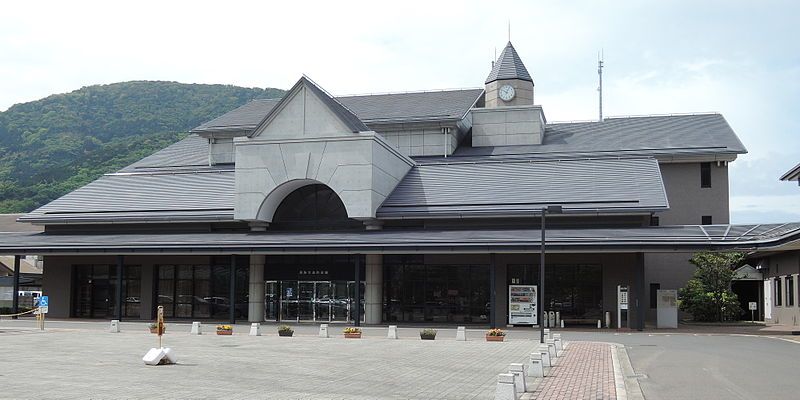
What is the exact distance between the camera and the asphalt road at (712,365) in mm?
15664

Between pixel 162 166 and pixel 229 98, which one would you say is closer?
pixel 162 166

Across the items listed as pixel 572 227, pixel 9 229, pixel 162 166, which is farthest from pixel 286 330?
pixel 9 229

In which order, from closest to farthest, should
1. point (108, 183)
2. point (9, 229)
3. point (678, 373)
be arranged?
1. point (678, 373)
2. point (108, 183)
3. point (9, 229)

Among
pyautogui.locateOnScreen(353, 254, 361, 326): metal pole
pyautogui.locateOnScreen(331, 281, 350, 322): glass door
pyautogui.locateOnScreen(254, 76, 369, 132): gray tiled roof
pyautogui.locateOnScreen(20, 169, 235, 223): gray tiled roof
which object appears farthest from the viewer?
pyautogui.locateOnScreen(20, 169, 235, 223): gray tiled roof

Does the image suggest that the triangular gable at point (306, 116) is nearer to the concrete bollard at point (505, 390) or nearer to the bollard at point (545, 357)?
the bollard at point (545, 357)

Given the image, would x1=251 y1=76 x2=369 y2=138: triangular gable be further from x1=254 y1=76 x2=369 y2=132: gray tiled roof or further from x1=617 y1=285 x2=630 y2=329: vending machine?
x1=617 y1=285 x2=630 y2=329: vending machine

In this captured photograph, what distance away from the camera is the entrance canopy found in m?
33.6

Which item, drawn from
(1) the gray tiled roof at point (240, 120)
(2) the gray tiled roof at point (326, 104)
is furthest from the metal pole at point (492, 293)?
(1) the gray tiled roof at point (240, 120)

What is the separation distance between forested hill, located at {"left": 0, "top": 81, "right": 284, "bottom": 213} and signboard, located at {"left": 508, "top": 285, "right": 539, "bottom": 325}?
76466mm

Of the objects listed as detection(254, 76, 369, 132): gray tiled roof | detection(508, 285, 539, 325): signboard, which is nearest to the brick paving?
detection(508, 285, 539, 325): signboard

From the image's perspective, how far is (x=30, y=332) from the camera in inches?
1296

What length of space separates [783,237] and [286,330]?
19.6 m

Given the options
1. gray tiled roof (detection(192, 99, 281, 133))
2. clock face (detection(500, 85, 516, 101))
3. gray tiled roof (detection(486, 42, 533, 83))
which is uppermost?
gray tiled roof (detection(486, 42, 533, 83))

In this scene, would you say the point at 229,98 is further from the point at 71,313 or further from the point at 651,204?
the point at 651,204
